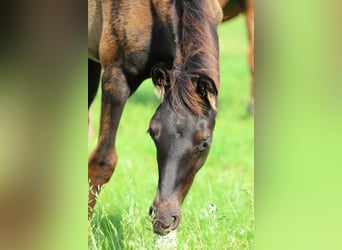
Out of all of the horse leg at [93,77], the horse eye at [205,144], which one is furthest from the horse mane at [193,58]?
the horse leg at [93,77]

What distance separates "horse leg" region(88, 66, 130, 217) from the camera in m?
2.57

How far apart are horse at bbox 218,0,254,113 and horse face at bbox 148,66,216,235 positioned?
1.17 ft

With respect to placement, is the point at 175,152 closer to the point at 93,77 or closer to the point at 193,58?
the point at 193,58

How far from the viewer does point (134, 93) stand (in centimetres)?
260

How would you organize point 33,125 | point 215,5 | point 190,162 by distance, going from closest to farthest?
point 190,162 → point 215,5 → point 33,125

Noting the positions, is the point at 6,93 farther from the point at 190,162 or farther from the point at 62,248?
the point at 190,162

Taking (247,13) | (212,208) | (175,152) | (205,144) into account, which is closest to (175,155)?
(175,152)

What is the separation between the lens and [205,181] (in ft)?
8.59

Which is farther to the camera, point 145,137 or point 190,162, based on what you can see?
point 145,137

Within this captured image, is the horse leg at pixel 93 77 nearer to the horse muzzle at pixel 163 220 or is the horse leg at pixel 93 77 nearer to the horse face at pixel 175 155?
the horse face at pixel 175 155

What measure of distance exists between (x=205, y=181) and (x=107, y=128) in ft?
1.90

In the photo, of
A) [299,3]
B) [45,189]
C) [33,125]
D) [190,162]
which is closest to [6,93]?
[33,125]

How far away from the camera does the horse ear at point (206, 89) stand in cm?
240

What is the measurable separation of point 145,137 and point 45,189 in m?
0.64
